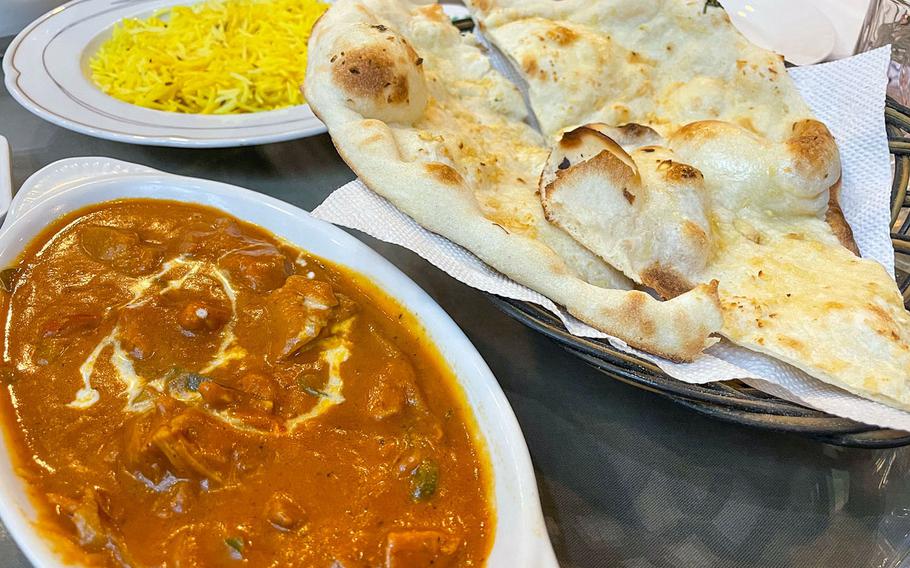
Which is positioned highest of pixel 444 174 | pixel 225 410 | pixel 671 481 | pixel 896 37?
pixel 896 37

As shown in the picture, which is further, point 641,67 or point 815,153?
point 641,67

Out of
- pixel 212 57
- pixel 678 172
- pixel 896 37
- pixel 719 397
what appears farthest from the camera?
pixel 212 57

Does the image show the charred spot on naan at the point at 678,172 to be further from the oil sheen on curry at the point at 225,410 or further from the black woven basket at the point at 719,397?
the oil sheen on curry at the point at 225,410

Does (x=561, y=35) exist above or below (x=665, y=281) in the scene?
above

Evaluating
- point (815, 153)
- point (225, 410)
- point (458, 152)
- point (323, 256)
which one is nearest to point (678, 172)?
point (815, 153)

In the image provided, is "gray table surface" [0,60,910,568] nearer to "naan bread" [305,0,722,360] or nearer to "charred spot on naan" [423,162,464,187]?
"naan bread" [305,0,722,360]

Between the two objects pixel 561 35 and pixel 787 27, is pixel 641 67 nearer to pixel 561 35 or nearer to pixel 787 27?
pixel 561 35

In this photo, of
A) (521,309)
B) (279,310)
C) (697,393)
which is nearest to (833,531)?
(697,393)
